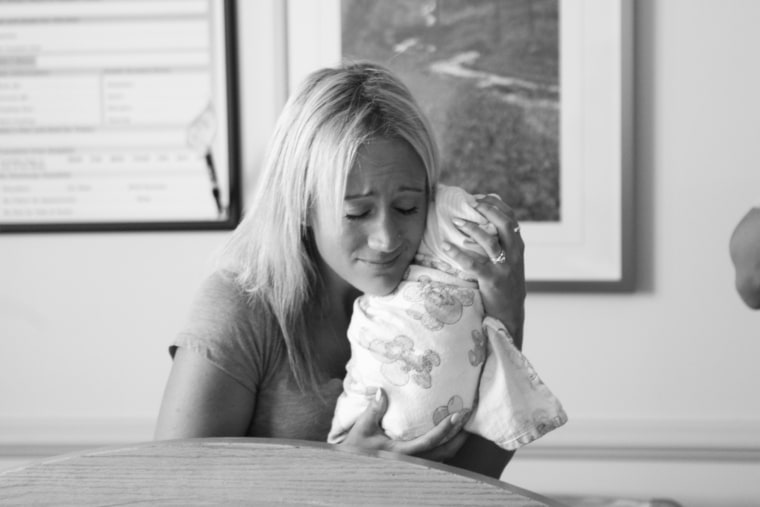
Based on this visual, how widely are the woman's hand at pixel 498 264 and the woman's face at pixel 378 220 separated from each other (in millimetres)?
66

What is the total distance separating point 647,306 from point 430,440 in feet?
3.75

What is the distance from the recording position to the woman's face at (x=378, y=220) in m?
1.22

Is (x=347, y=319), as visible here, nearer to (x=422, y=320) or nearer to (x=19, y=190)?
(x=422, y=320)

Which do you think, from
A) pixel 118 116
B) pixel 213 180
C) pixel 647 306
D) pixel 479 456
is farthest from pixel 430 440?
pixel 118 116

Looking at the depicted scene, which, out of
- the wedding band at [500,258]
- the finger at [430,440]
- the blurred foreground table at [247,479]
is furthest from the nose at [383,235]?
the blurred foreground table at [247,479]

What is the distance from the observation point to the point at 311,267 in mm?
1354

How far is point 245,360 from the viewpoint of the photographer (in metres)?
1.24

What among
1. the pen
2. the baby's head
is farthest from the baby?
the pen

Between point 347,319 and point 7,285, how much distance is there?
1303 millimetres

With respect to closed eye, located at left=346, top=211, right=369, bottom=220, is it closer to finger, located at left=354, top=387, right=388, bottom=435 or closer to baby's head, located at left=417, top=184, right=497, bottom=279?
baby's head, located at left=417, top=184, right=497, bottom=279

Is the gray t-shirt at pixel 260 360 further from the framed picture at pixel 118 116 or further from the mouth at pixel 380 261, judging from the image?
the framed picture at pixel 118 116

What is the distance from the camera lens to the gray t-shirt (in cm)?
123

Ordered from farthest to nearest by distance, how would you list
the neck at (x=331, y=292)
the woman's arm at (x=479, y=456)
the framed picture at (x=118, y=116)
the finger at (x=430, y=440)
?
the framed picture at (x=118, y=116) < the neck at (x=331, y=292) < the woman's arm at (x=479, y=456) < the finger at (x=430, y=440)

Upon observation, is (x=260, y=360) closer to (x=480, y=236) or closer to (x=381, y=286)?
(x=381, y=286)
